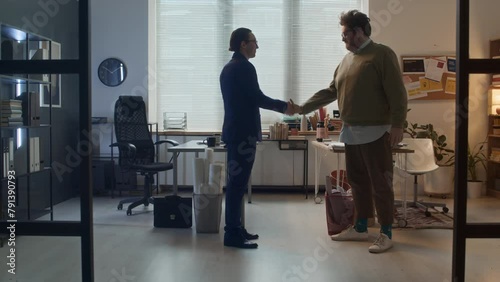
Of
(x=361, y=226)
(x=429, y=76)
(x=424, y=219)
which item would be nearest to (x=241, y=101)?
(x=361, y=226)

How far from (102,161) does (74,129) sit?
1.76 ft

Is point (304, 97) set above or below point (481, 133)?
above

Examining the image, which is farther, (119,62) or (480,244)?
(119,62)

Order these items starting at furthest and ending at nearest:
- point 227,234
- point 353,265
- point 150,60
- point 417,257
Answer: point 150,60, point 227,234, point 417,257, point 353,265

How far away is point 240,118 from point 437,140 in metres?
3.42

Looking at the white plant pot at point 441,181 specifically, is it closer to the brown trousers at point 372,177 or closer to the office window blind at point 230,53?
the office window blind at point 230,53

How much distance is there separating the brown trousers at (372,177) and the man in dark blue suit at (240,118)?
0.74 meters

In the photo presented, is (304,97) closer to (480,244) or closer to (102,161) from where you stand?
(102,161)

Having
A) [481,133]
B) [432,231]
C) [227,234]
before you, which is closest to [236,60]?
[227,234]

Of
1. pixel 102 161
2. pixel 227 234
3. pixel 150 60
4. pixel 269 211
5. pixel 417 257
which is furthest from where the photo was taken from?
pixel 150 60

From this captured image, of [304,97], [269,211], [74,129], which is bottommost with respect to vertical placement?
[269,211]

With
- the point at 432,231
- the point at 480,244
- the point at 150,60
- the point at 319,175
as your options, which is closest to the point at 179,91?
the point at 150,60

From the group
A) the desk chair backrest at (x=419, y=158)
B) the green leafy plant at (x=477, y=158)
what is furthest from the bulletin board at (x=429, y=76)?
the desk chair backrest at (x=419, y=158)

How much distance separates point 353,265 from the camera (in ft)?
10.1
